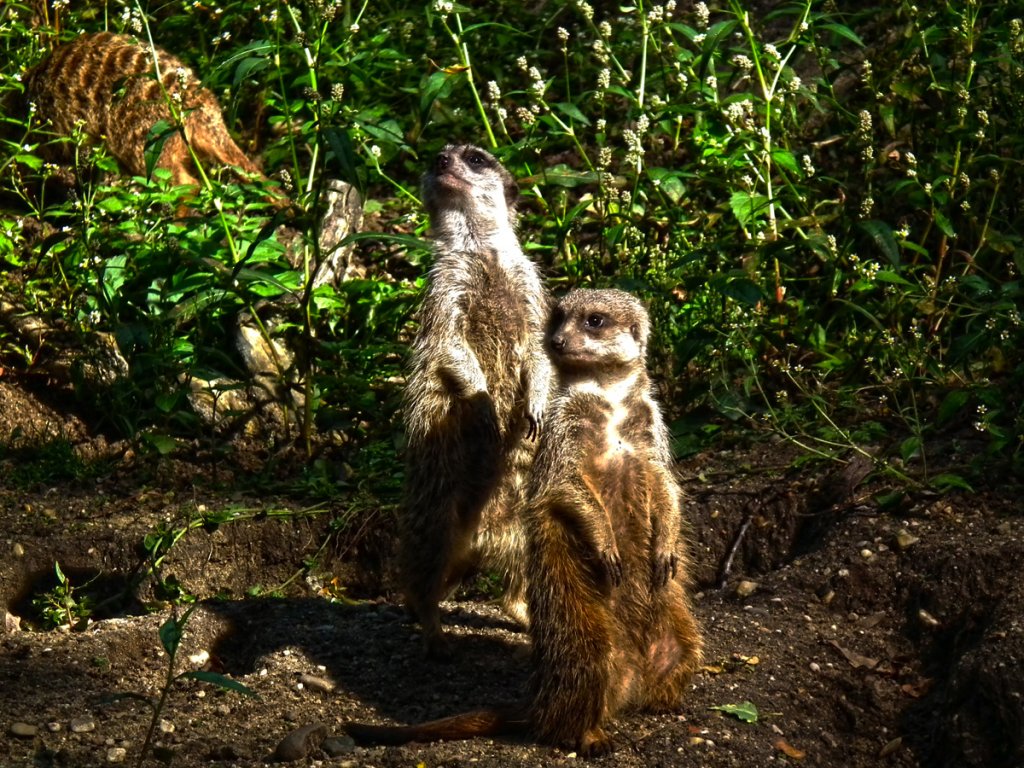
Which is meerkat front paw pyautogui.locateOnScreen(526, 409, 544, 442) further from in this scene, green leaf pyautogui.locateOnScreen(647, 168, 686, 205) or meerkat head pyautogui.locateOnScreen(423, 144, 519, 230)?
green leaf pyautogui.locateOnScreen(647, 168, 686, 205)

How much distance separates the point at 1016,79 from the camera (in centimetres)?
574

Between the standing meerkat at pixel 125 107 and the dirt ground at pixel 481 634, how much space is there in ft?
6.84

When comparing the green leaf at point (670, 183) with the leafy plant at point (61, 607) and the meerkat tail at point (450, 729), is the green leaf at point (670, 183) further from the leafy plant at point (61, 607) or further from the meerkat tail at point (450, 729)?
the leafy plant at point (61, 607)

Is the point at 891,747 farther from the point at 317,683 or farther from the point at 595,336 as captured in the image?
the point at 317,683

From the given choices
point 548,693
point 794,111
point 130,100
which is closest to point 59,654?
point 548,693

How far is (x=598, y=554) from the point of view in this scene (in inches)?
153

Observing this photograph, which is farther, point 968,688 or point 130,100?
point 130,100

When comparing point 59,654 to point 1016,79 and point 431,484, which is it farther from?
point 1016,79

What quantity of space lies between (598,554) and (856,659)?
1005 mm

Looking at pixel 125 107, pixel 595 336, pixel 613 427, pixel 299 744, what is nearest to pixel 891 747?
pixel 613 427

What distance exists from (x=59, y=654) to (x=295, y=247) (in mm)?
3078

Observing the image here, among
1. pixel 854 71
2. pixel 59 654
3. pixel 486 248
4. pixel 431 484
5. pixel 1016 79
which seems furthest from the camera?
pixel 854 71

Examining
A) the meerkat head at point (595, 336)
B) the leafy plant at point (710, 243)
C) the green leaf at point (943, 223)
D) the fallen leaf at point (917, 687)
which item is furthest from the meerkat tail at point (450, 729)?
the green leaf at point (943, 223)

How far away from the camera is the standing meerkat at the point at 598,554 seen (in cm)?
375
